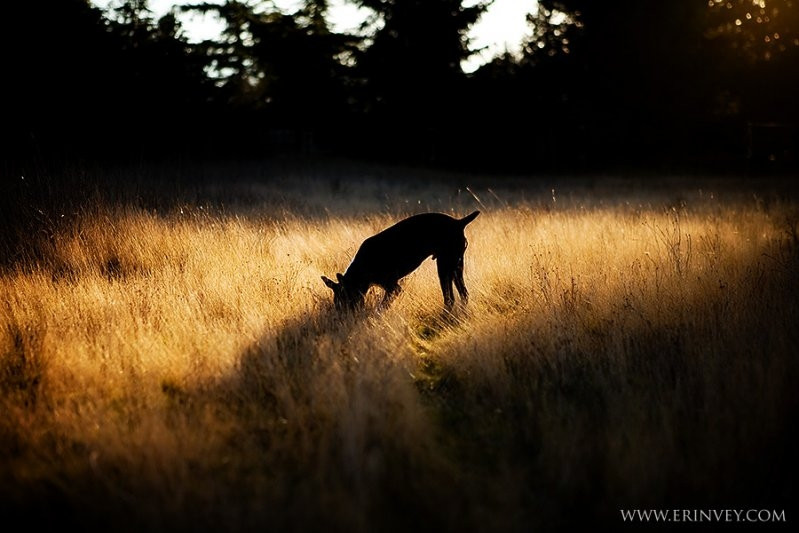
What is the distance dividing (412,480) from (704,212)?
367 inches

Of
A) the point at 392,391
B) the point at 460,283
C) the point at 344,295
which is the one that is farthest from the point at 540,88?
the point at 392,391

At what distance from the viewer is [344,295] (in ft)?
13.7

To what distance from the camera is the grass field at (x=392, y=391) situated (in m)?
2.05

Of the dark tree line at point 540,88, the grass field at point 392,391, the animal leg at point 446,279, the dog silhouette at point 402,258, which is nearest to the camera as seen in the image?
the grass field at point 392,391

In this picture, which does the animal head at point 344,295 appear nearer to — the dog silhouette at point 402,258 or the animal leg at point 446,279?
the dog silhouette at point 402,258

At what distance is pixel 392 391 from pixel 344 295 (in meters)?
1.60

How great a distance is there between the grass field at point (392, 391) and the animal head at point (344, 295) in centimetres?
13

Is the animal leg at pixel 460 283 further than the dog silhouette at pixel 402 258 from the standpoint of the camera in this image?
Yes

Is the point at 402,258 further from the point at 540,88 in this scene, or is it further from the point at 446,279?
the point at 540,88

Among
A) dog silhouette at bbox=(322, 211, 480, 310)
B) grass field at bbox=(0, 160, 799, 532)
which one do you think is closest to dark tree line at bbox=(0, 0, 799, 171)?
grass field at bbox=(0, 160, 799, 532)

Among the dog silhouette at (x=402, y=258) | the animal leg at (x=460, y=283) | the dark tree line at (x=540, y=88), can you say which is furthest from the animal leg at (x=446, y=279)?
the dark tree line at (x=540, y=88)

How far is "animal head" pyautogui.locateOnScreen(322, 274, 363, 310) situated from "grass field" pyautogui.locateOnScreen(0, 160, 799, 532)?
0.13 m

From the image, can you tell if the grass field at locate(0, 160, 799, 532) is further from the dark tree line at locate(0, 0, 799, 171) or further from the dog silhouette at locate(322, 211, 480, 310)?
the dark tree line at locate(0, 0, 799, 171)

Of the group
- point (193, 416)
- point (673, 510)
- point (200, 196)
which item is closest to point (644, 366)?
point (673, 510)
